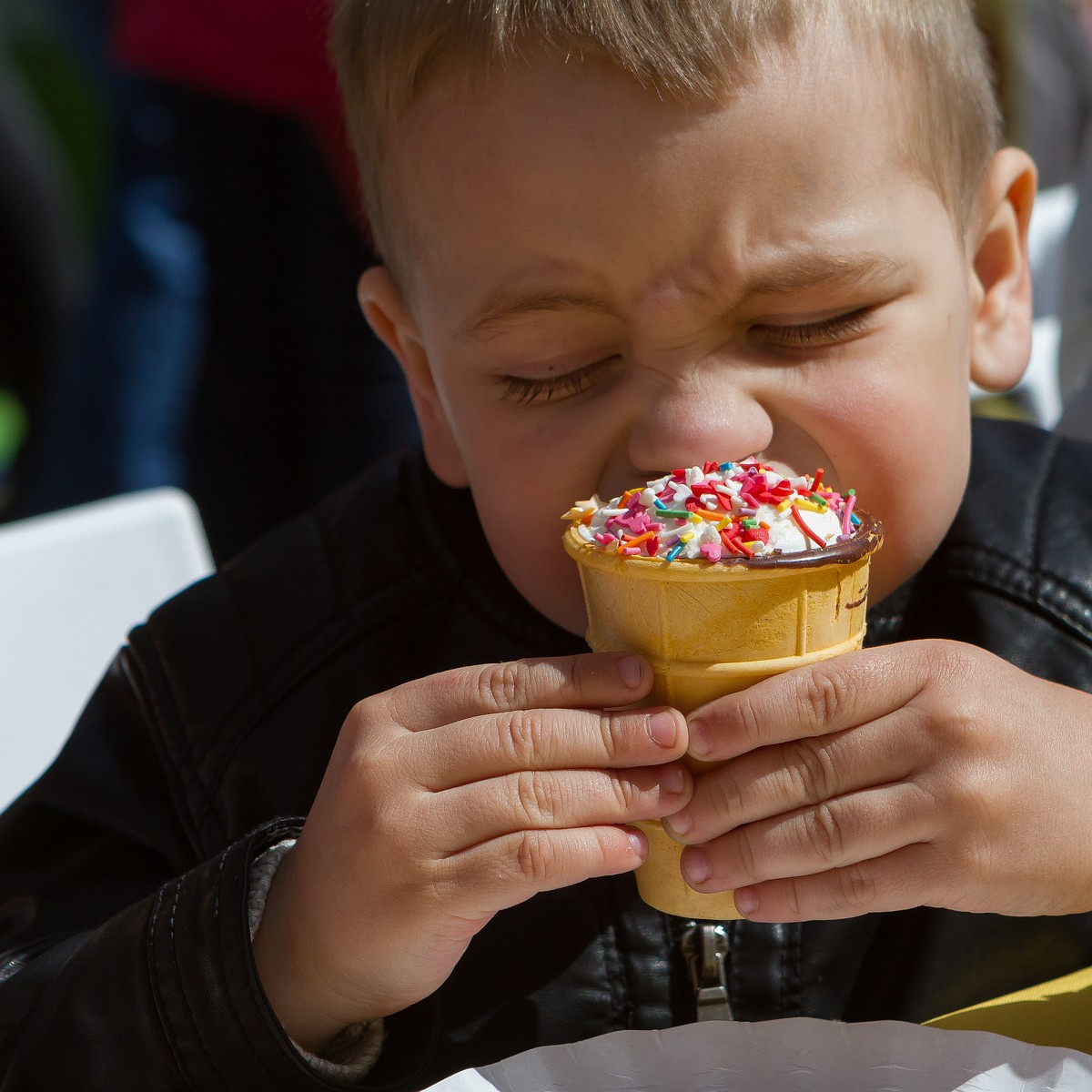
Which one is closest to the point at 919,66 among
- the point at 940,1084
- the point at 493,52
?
the point at 493,52

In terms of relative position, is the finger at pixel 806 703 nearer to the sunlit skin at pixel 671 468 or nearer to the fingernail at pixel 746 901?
the sunlit skin at pixel 671 468

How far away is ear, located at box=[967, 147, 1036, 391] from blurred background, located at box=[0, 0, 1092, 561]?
48.1 inches

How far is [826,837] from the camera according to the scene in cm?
136

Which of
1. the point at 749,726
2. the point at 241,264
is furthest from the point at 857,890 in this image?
the point at 241,264

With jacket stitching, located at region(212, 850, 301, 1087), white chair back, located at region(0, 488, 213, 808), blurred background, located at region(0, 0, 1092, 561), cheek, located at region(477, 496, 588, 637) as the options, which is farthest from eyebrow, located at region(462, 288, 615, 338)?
blurred background, located at region(0, 0, 1092, 561)

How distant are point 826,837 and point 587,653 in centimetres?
31

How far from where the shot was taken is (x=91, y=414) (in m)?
4.54

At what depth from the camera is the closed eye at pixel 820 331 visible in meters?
1.62

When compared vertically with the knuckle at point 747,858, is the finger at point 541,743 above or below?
above

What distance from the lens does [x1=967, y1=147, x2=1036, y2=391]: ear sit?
196 centimetres

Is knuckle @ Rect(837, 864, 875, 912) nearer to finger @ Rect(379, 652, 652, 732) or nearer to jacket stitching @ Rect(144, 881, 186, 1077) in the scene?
finger @ Rect(379, 652, 652, 732)

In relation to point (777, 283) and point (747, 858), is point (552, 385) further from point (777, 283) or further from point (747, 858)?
point (747, 858)

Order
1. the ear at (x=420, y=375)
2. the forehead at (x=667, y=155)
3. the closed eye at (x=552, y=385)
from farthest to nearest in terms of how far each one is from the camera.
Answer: the ear at (x=420, y=375) → the closed eye at (x=552, y=385) → the forehead at (x=667, y=155)

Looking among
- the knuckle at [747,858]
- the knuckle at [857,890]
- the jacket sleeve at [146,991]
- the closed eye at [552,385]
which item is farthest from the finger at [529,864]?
the closed eye at [552,385]
